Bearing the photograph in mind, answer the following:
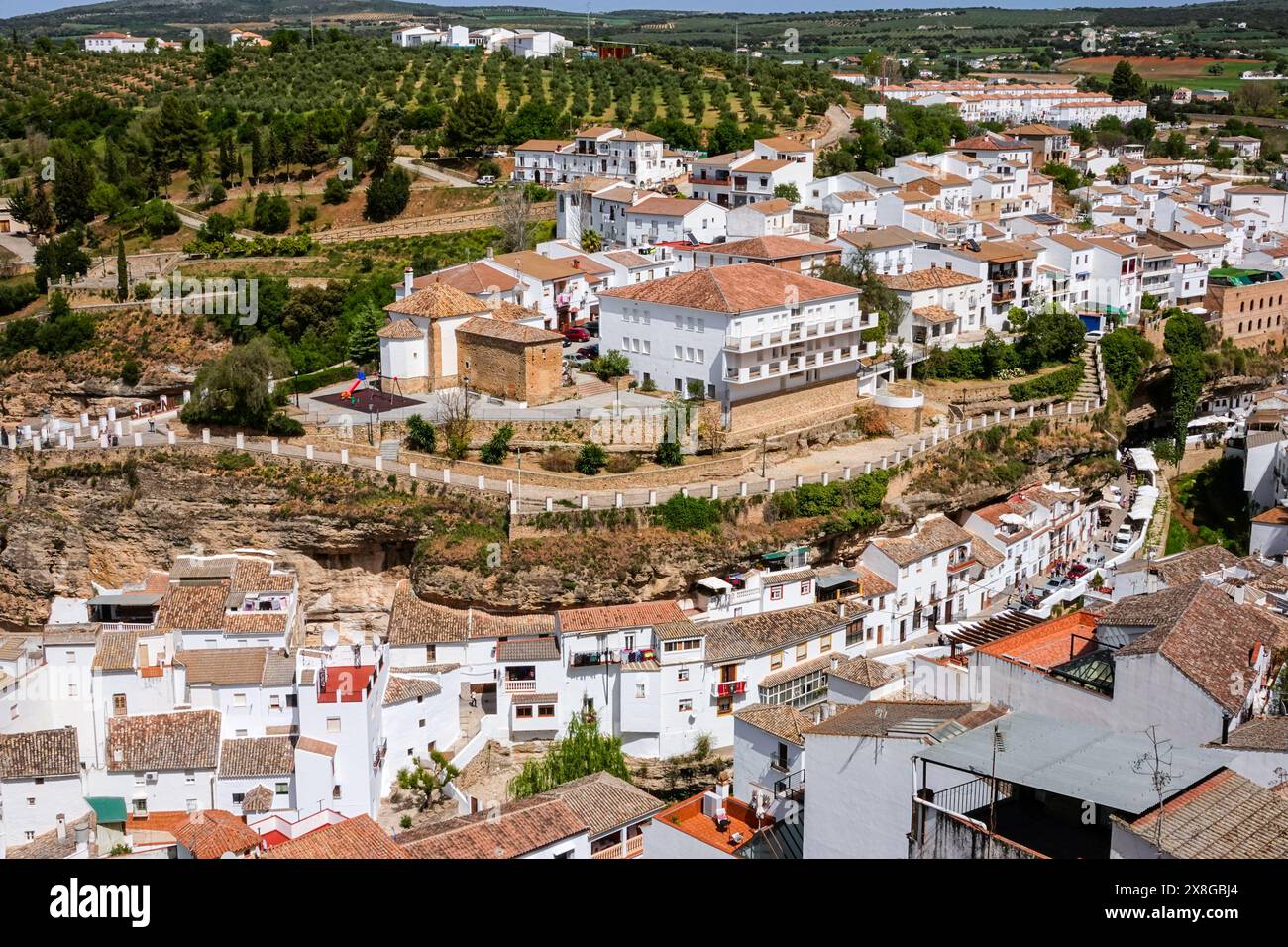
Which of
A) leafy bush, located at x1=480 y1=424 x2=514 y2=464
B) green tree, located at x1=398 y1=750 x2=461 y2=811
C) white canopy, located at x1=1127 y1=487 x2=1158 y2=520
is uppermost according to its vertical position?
leafy bush, located at x1=480 y1=424 x2=514 y2=464

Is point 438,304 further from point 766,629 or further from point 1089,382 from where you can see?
point 1089,382

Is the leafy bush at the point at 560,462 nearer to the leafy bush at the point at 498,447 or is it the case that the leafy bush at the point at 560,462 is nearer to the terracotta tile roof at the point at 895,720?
the leafy bush at the point at 498,447

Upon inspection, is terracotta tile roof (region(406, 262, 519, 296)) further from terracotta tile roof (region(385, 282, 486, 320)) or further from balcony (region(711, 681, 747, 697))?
balcony (region(711, 681, 747, 697))

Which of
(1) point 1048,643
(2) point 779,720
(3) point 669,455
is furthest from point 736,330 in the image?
(1) point 1048,643

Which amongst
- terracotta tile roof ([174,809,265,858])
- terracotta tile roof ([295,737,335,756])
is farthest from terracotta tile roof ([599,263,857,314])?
terracotta tile roof ([174,809,265,858])

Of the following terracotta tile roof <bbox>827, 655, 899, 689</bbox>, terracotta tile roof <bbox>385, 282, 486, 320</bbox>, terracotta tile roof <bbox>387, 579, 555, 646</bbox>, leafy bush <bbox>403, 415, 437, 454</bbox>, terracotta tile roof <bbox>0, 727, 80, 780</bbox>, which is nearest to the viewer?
terracotta tile roof <bbox>0, 727, 80, 780</bbox>
